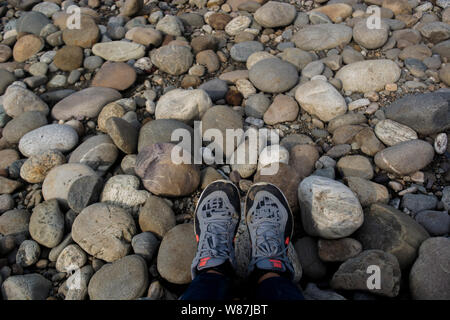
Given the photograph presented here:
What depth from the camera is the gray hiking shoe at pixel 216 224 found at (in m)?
2.07

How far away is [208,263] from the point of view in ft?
6.57

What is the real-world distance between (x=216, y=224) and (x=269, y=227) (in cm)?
41

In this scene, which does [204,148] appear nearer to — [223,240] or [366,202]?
[223,240]

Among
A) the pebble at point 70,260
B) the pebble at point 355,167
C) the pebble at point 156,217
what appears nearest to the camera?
the pebble at point 70,260

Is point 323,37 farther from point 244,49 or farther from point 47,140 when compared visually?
point 47,140

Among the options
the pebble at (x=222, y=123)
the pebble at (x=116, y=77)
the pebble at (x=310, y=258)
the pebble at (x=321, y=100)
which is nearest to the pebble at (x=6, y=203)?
the pebble at (x=116, y=77)

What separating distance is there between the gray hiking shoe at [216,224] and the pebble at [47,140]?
1.58m

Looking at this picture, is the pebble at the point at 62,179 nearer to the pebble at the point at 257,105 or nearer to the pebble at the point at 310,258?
the pebble at the point at 257,105

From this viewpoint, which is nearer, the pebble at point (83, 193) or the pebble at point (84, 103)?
the pebble at point (83, 193)

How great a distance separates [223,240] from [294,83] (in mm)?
2102

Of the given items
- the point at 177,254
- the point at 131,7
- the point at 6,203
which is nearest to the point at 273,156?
the point at 177,254

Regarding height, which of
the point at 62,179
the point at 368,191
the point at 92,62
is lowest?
the point at 368,191

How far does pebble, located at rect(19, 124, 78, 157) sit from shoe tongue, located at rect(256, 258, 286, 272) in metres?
2.27

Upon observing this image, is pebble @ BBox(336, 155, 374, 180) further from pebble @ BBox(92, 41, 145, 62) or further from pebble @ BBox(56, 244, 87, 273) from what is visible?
pebble @ BBox(92, 41, 145, 62)
